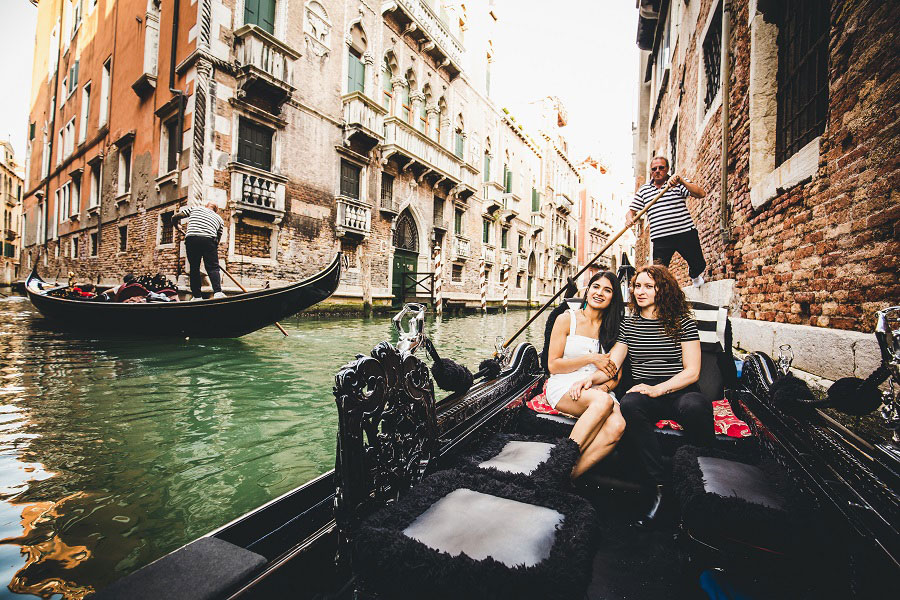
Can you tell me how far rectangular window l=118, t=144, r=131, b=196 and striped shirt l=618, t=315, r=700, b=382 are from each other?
11.1 m

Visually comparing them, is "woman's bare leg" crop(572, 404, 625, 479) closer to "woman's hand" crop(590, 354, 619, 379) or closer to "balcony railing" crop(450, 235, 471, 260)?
"woman's hand" crop(590, 354, 619, 379)

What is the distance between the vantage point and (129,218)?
886cm

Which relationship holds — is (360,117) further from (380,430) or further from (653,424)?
(380,430)

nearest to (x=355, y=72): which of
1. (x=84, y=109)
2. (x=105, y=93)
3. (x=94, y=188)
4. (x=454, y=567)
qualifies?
(x=105, y=93)

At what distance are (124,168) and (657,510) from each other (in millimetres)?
11918

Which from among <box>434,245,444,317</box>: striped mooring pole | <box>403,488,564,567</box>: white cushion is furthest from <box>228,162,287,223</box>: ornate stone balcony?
<box>403,488,564,567</box>: white cushion

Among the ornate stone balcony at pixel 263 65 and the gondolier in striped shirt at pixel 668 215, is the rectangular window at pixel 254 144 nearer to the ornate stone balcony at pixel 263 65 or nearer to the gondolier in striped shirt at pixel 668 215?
the ornate stone balcony at pixel 263 65

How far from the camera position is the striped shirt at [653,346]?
1706 mm

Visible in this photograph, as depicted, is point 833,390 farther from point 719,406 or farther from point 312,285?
point 312,285

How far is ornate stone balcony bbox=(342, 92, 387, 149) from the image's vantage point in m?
9.12

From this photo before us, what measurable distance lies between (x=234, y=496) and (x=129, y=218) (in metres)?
9.81

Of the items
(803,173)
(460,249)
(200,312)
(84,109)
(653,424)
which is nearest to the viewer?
(653,424)

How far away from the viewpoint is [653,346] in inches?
68.7

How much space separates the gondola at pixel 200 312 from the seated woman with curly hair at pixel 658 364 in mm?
3999
